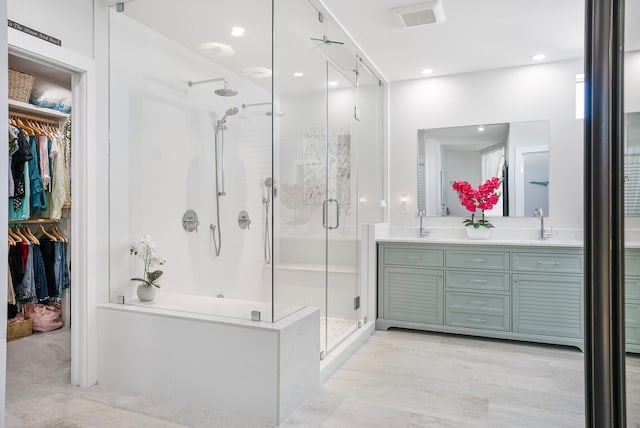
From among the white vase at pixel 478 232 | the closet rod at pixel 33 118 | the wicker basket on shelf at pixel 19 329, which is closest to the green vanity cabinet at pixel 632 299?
the white vase at pixel 478 232

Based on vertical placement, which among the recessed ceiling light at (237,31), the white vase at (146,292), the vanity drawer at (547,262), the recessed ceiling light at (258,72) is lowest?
the white vase at (146,292)

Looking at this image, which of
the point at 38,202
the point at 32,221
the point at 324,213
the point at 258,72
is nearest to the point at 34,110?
the point at 38,202

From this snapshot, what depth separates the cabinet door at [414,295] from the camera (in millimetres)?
3645

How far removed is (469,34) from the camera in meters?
3.20

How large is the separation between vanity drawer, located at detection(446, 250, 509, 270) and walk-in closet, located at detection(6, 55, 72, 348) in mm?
3141

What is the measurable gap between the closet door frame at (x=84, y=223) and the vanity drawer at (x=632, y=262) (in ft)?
8.50

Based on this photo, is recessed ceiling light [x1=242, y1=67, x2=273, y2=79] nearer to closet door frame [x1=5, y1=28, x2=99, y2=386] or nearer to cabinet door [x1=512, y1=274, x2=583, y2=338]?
closet door frame [x1=5, y1=28, x2=99, y2=386]

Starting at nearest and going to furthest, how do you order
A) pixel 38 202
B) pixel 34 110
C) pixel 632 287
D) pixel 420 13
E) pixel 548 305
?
pixel 632 287 < pixel 420 13 < pixel 548 305 < pixel 38 202 < pixel 34 110

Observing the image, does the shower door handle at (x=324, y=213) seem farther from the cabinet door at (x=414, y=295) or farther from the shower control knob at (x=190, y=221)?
the cabinet door at (x=414, y=295)

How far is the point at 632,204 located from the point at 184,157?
8.03 feet

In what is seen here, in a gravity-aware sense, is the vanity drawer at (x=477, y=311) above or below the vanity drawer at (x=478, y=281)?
below

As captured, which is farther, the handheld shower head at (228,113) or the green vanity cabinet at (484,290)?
the green vanity cabinet at (484,290)

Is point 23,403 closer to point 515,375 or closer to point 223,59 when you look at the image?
point 223,59

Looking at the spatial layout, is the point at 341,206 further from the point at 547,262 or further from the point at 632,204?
the point at 632,204
